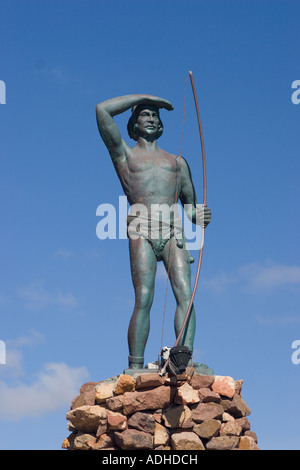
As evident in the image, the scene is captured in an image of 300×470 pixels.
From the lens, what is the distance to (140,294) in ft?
38.4

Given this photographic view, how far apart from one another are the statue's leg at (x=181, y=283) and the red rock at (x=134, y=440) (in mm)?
1576

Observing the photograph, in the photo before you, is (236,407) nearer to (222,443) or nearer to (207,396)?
(207,396)

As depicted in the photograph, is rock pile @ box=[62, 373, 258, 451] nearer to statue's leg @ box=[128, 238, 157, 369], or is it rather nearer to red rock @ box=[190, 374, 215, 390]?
red rock @ box=[190, 374, 215, 390]

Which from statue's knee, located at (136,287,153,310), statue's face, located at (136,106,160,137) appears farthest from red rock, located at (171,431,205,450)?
statue's face, located at (136,106,160,137)

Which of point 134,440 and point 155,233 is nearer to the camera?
point 134,440

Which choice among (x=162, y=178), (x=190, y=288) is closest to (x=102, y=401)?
(x=190, y=288)

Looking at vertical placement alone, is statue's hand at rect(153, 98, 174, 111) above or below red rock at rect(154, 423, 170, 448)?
above

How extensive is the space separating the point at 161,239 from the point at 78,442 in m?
3.27

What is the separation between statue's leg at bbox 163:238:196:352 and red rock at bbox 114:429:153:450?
62.0 inches

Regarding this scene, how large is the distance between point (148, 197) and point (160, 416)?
11.2 ft

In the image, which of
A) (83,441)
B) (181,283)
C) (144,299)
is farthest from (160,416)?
(181,283)

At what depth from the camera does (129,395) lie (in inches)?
429

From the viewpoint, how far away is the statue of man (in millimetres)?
11688
